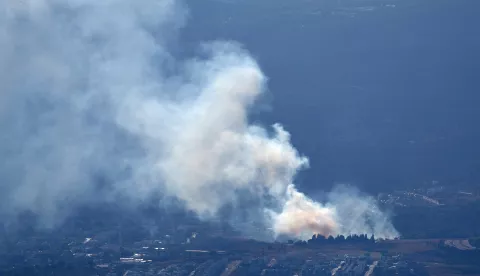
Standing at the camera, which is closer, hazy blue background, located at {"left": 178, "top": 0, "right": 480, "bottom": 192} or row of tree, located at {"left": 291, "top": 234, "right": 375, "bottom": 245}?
row of tree, located at {"left": 291, "top": 234, "right": 375, "bottom": 245}

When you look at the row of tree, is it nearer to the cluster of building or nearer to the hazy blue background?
the cluster of building

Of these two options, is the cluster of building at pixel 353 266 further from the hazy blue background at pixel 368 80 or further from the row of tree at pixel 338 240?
the hazy blue background at pixel 368 80

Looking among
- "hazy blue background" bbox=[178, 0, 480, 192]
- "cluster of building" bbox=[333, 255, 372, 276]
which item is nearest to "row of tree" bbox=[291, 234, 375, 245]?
"cluster of building" bbox=[333, 255, 372, 276]

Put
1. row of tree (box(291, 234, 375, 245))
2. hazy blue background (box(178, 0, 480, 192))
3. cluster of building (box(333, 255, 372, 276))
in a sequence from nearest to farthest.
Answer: cluster of building (box(333, 255, 372, 276)), row of tree (box(291, 234, 375, 245)), hazy blue background (box(178, 0, 480, 192))

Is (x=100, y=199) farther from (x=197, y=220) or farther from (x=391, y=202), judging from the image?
(x=391, y=202)

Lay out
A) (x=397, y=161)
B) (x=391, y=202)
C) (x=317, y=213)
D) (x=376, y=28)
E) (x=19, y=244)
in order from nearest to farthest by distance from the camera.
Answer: (x=19, y=244) < (x=317, y=213) < (x=391, y=202) < (x=397, y=161) < (x=376, y=28)

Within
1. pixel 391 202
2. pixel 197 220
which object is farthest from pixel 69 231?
pixel 391 202

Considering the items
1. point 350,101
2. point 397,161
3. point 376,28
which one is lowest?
point 397,161

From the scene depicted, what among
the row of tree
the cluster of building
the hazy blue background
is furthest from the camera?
the hazy blue background

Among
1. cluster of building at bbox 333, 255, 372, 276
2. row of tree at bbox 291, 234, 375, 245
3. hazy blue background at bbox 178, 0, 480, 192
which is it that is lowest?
cluster of building at bbox 333, 255, 372, 276
